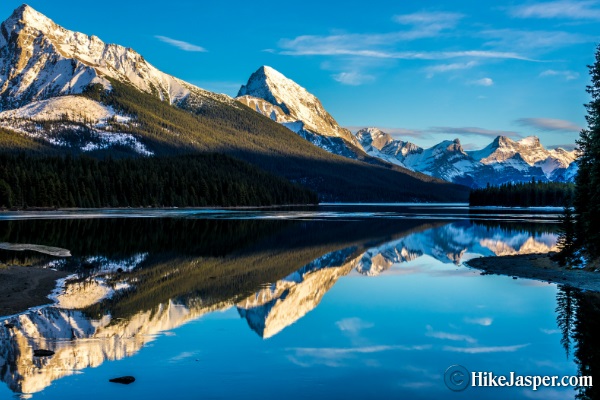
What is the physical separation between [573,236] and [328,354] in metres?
37.7

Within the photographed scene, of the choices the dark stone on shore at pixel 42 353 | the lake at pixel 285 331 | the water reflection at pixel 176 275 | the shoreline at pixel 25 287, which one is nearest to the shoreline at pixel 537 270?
the lake at pixel 285 331

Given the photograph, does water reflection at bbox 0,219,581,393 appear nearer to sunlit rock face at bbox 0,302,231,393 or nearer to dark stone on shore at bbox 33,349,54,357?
sunlit rock face at bbox 0,302,231,393

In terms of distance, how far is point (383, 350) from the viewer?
23453mm

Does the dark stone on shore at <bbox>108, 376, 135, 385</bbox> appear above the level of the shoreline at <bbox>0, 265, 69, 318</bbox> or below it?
below

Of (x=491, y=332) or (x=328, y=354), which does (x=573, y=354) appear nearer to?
(x=491, y=332)

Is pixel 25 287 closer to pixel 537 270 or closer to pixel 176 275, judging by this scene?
pixel 176 275

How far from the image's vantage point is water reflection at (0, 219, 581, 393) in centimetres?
2294

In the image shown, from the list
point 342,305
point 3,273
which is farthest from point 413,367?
point 3,273

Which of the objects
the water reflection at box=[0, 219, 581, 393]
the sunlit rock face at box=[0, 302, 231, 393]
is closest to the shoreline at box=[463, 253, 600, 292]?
the water reflection at box=[0, 219, 581, 393]

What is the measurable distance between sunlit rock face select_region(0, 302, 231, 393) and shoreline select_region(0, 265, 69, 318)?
1.57m

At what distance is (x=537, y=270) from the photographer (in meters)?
47.7

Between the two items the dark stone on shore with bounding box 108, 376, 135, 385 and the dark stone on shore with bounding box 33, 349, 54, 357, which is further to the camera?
the dark stone on shore with bounding box 33, 349, 54, 357

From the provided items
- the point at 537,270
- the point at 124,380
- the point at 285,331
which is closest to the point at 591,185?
the point at 537,270

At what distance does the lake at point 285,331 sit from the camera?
1898 cm
